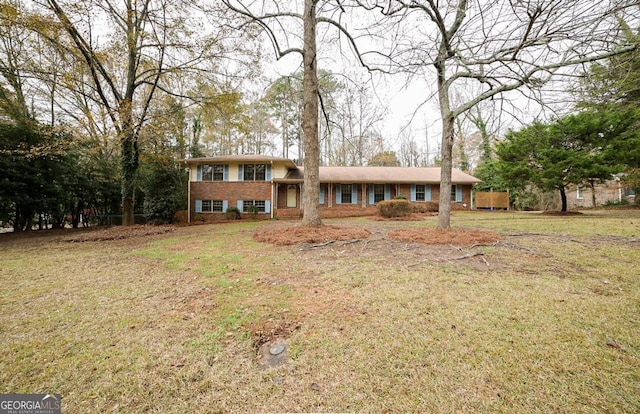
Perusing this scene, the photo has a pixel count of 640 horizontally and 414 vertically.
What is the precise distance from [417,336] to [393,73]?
6783mm

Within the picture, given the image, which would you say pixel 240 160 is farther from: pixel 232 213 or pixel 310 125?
pixel 310 125

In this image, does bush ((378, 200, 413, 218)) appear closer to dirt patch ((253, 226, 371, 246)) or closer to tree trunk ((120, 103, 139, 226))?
dirt patch ((253, 226, 371, 246))

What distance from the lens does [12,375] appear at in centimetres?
212

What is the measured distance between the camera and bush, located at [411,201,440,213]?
1805 centimetres

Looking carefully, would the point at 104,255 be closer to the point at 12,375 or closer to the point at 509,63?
the point at 12,375

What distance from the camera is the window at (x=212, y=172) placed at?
57.5 feet

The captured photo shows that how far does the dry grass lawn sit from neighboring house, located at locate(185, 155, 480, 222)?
12584 mm

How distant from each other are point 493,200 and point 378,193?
10460 millimetres

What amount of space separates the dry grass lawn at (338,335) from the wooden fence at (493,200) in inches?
708

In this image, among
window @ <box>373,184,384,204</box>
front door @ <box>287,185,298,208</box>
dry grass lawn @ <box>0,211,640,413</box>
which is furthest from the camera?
window @ <box>373,184,384,204</box>

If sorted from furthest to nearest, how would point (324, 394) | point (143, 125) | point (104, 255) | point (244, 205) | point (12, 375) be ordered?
point (244, 205), point (143, 125), point (104, 255), point (12, 375), point (324, 394)

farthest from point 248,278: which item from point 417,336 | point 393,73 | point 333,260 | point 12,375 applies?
point 393,73

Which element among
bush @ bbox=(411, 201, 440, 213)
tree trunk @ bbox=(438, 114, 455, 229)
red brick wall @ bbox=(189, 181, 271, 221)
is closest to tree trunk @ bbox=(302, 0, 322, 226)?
tree trunk @ bbox=(438, 114, 455, 229)
